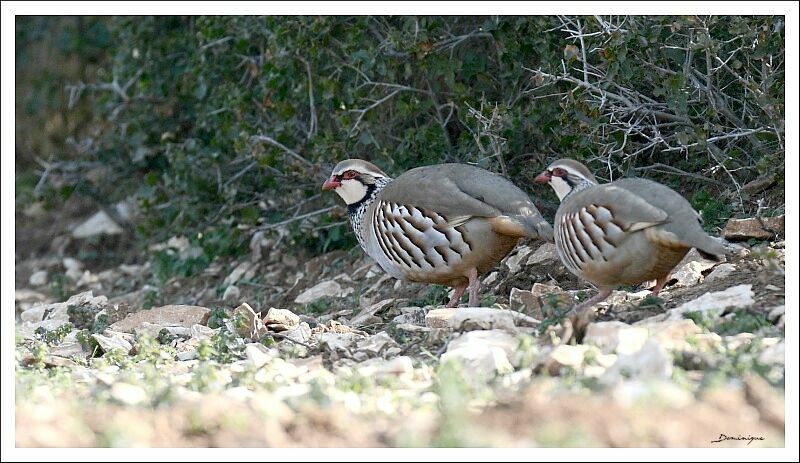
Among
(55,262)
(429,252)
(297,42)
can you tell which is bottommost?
(55,262)

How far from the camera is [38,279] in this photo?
368 inches

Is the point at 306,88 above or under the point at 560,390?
above

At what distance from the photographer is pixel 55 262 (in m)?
9.77

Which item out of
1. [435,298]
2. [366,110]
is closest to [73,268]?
[366,110]

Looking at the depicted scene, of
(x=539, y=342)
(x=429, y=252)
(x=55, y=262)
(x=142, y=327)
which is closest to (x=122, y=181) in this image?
(x=55, y=262)

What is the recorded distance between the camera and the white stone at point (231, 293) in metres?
7.67

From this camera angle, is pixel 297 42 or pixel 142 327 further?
pixel 297 42

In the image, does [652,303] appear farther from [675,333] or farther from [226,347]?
[226,347]

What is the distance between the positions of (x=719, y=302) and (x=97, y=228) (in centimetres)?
692

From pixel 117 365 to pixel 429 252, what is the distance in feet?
5.16

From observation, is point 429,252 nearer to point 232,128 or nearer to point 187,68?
point 232,128

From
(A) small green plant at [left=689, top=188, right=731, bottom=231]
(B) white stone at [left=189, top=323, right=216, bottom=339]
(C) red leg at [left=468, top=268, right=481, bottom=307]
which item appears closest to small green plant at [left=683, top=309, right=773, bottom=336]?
(C) red leg at [left=468, top=268, right=481, bottom=307]

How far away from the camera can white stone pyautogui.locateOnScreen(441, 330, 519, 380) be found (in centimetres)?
395
